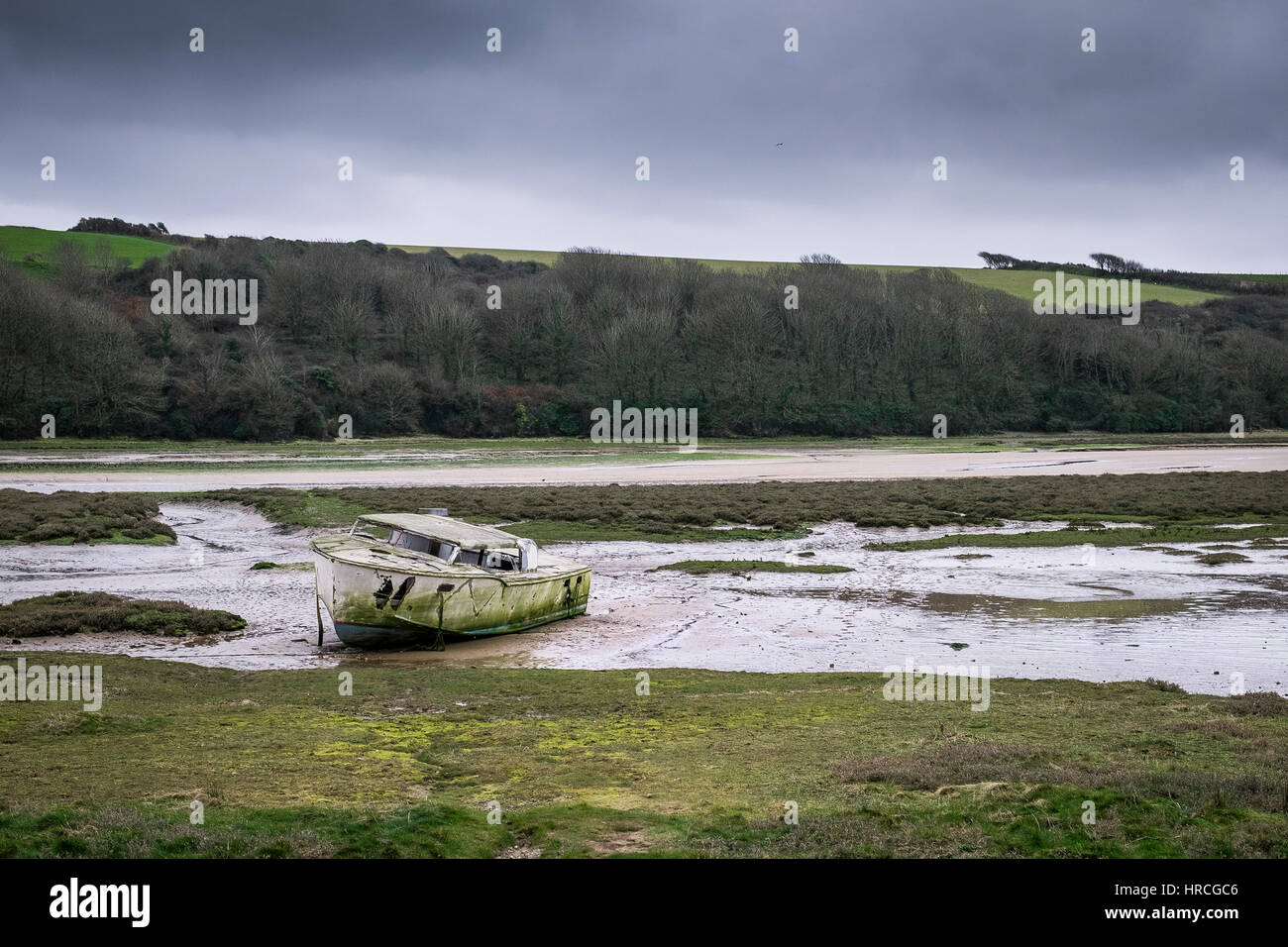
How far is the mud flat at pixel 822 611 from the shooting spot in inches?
749

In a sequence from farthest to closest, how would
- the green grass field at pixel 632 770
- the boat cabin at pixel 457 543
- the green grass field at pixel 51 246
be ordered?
the green grass field at pixel 51 246 < the boat cabin at pixel 457 543 < the green grass field at pixel 632 770

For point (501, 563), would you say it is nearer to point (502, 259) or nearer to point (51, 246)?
point (51, 246)

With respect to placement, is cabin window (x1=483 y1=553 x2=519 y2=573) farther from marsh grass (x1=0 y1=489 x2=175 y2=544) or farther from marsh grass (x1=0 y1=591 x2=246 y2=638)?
marsh grass (x1=0 y1=489 x2=175 y2=544)

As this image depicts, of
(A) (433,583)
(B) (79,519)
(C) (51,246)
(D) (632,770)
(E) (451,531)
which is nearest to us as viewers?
(D) (632,770)

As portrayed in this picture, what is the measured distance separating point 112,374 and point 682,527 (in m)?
60.1

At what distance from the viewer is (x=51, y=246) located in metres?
122

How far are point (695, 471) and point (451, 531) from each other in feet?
151

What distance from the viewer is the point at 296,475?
2362 inches

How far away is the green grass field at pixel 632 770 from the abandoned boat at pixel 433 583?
240cm

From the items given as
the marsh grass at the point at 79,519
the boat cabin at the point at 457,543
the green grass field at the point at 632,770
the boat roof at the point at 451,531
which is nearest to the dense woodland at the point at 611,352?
the marsh grass at the point at 79,519

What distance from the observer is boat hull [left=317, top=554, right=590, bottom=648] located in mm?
19266

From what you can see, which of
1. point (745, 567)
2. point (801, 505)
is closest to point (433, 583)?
point (745, 567)

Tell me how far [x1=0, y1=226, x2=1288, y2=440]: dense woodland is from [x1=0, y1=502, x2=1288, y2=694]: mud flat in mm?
60033

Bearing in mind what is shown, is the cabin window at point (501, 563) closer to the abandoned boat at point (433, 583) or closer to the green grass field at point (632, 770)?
the abandoned boat at point (433, 583)
